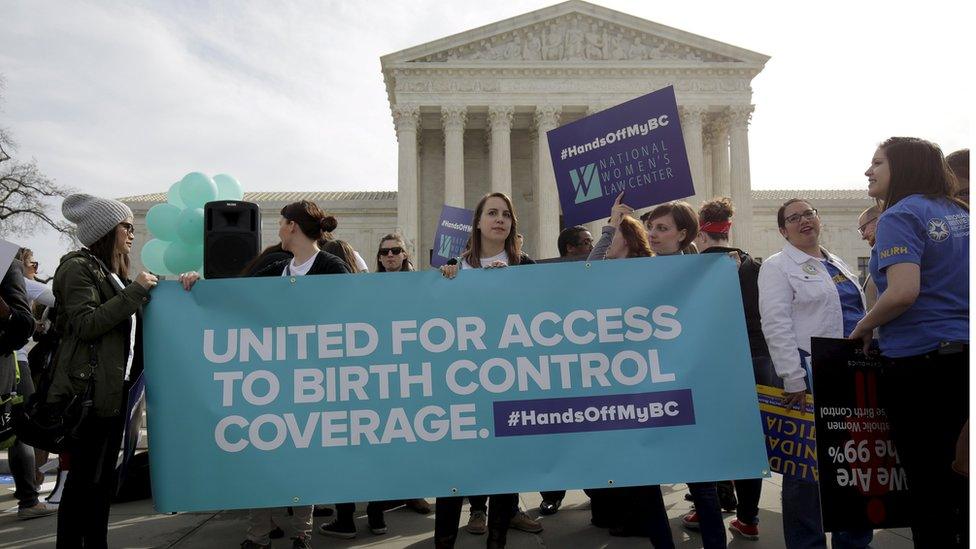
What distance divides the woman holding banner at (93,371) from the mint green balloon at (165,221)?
7576 millimetres

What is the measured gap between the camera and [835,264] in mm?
3959

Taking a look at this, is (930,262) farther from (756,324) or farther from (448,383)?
(448,383)

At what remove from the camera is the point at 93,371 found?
324 centimetres

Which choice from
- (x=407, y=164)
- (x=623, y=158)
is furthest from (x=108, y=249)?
(x=407, y=164)

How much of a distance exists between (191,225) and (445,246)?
159 inches

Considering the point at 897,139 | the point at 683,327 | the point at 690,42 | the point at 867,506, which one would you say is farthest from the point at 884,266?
the point at 690,42

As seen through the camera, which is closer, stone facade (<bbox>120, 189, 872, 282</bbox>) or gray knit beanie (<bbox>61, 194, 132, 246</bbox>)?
gray knit beanie (<bbox>61, 194, 132, 246</bbox>)

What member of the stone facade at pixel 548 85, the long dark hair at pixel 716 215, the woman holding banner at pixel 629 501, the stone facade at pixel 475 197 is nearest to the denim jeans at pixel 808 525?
the woman holding banner at pixel 629 501

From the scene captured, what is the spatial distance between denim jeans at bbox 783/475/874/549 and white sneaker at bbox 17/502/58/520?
533 centimetres

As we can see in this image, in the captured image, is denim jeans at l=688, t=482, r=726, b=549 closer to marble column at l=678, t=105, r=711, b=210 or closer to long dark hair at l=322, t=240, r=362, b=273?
long dark hair at l=322, t=240, r=362, b=273

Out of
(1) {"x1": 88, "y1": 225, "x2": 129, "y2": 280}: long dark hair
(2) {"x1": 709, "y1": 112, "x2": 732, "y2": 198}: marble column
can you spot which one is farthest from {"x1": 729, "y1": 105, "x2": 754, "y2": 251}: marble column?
(1) {"x1": 88, "y1": 225, "x2": 129, "y2": 280}: long dark hair

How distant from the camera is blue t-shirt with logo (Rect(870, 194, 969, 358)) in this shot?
2797 millimetres

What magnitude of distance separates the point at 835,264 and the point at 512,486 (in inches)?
96.0

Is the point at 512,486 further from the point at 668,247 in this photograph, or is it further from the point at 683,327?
the point at 668,247
